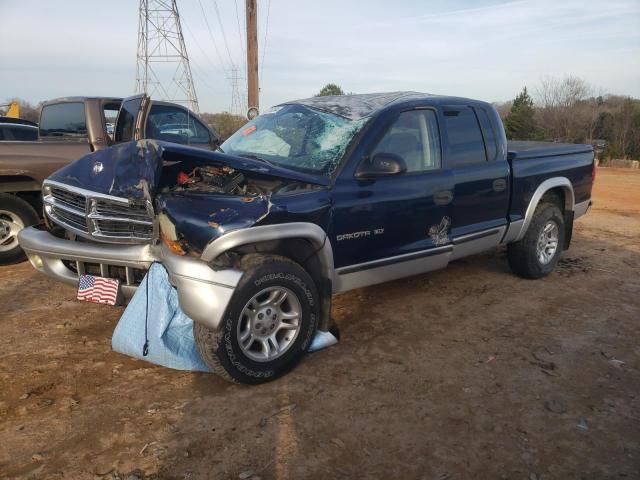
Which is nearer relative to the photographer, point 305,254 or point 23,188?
point 305,254

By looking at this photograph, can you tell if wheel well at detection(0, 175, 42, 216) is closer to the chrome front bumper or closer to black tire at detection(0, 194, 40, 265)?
black tire at detection(0, 194, 40, 265)

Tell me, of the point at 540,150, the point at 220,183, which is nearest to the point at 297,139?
the point at 220,183

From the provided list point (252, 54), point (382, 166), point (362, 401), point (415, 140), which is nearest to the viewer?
point (362, 401)

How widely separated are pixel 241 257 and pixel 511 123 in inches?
1216

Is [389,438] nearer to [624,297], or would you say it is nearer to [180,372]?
[180,372]

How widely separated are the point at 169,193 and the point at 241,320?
95 cm

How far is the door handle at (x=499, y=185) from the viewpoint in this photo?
15.4 feet

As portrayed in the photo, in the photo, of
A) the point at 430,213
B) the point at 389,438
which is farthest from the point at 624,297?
the point at 389,438

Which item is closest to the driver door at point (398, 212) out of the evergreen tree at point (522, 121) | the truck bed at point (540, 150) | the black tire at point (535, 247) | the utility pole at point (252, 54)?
the truck bed at point (540, 150)

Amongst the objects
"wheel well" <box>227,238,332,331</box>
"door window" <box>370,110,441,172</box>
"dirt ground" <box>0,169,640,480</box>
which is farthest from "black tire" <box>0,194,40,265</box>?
"door window" <box>370,110,441,172</box>

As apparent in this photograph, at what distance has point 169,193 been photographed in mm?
3217

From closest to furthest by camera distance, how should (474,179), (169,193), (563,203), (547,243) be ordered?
(169,193), (474,179), (547,243), (563,203)

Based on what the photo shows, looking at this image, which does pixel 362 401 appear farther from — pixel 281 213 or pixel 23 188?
pixel 23 188

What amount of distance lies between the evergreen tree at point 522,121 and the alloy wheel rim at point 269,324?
1161 inches
